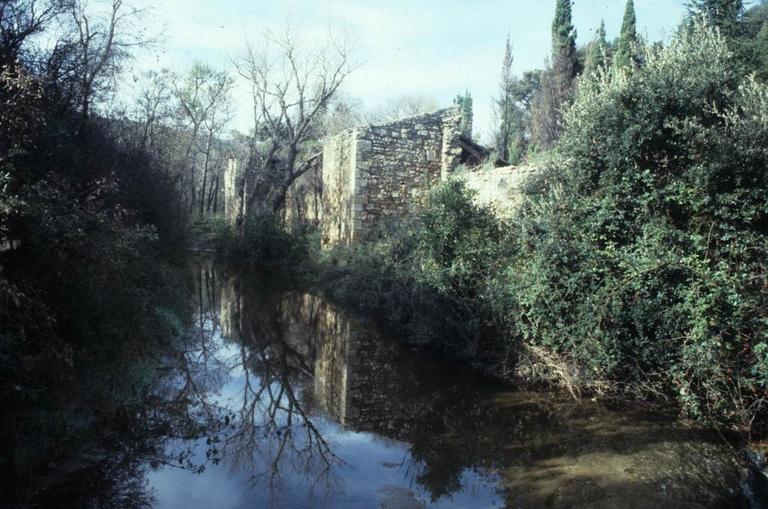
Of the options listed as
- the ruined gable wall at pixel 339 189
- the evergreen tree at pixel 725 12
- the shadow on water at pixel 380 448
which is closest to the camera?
the shadow on water at pixel 380 448

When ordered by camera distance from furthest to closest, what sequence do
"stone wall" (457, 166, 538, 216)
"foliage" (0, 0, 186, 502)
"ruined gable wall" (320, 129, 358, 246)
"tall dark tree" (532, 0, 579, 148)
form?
"tall dark tree" (532, 0, 579, 148), "ruined gable wall" (320, 129, 358, 246), "stone wall" (457, 166, 538, 216), "foliage" (0, 0, 186, 502)

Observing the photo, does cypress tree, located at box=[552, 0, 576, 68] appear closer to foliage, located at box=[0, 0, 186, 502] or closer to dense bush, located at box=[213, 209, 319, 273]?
dense bush, located at box=[213, 209, 319, 273]

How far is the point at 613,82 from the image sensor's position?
789 cm

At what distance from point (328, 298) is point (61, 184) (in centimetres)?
965

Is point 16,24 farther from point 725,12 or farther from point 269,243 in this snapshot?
point 725,12

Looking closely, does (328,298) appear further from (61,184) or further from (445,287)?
(61,184)

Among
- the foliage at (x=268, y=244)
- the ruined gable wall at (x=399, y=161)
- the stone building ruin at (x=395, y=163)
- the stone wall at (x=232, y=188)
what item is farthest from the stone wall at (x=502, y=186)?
the stone wall at (x=232, y=188)

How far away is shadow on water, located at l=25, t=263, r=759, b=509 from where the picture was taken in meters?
4.71

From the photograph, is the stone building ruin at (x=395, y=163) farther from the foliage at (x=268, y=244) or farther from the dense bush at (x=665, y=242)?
the dense bush at (x=665, y=242)

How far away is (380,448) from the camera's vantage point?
5.95 meters

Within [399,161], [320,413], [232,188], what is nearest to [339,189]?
[399,161]

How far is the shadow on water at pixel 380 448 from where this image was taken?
471cm


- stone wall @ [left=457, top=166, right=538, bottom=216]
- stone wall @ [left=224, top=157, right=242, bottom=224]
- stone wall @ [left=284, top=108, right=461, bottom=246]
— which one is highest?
stone wall @ [left=224, top=157, right=242, bottom=224]

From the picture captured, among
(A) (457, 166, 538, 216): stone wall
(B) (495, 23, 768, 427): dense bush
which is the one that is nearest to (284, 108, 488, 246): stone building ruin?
(A) (457, 166, 538, 216): stone wall
